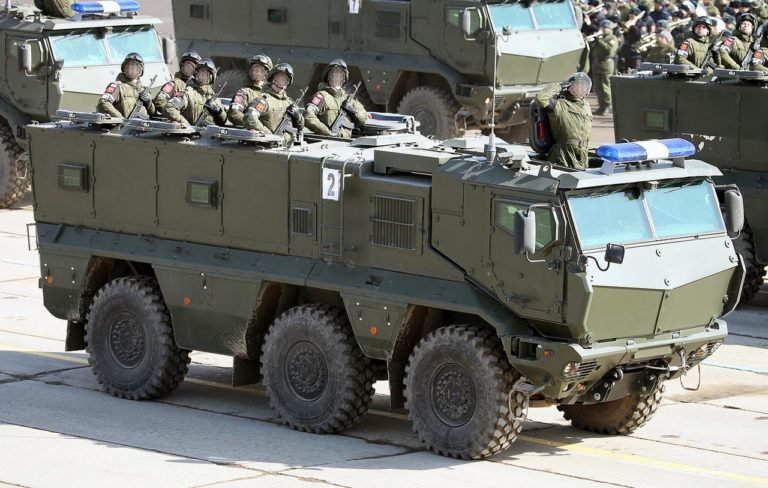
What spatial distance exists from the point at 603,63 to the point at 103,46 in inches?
493

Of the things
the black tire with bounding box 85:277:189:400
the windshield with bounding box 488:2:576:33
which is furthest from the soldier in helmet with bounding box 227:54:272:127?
the windshield with bounding box 488:2:576:33

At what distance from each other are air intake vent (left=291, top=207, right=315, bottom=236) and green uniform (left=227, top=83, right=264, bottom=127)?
1892 millimetres

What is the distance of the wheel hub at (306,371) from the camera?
42.5ft

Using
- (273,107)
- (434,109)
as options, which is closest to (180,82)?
(273,107)

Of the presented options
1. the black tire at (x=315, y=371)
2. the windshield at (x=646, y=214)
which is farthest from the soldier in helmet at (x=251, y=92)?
the windshield at (x=646, y=214)

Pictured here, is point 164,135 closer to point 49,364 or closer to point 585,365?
point 49,364

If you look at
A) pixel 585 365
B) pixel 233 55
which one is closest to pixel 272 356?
pixel 585 365

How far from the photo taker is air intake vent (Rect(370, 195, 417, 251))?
41.2 ft

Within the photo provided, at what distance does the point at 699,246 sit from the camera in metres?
12.4

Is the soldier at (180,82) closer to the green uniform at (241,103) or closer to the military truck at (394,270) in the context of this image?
the green uniform at (241,103)

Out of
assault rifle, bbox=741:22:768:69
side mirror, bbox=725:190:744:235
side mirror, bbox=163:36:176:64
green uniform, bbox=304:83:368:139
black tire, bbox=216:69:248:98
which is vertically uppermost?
assault rifle, bbox=741:22:768:69

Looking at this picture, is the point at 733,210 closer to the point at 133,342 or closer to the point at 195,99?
the point at 133,342

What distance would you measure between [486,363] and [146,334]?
326cm

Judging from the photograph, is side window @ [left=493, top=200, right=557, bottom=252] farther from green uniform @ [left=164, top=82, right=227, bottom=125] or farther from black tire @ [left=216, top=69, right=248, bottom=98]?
black tire @ [left=216, top=69, right=248, bottom=98]
